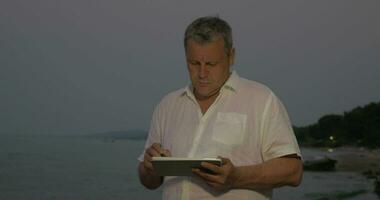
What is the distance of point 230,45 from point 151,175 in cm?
68

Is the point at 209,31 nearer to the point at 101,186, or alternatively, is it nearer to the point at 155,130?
the point at 155,130

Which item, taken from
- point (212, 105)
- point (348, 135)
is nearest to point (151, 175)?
point (212, 105)

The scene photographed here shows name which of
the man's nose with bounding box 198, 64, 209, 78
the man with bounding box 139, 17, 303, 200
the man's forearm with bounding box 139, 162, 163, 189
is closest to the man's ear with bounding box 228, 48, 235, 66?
the man with bounding box 139, 17, 303, 200

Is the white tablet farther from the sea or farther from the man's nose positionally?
the sea

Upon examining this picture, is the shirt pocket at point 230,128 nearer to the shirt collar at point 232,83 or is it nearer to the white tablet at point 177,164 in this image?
the shirt collar at point 232,83

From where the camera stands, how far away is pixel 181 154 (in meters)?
2.60

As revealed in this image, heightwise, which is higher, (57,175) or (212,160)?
(212,160)

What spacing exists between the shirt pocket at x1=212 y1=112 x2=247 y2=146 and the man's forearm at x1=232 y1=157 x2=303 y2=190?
0.17m

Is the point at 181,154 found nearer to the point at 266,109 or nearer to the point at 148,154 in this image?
the point at 148,154

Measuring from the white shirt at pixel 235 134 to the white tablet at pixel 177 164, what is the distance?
181 millimetres

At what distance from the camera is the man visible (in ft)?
8.04

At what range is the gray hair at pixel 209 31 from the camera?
8.04 feet

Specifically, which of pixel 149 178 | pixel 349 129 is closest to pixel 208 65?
pixel 149 178

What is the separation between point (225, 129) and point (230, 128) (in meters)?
0.02
